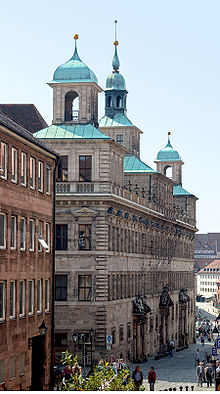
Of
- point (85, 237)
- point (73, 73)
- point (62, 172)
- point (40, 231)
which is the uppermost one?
point (73, 73)

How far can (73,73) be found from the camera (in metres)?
79.7

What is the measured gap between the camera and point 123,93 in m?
109

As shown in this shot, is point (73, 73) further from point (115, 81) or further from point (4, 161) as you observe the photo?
point (4, 161)

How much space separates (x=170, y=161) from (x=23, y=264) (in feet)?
274

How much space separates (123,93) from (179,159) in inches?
1005

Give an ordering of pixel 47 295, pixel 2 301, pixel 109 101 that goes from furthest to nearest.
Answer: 1. pixel 109 101
2. pixel 47 295
3. pixel 2 301

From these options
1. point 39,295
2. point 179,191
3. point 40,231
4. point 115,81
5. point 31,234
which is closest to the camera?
point 31,234

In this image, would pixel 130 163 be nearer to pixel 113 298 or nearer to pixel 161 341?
pixel 161 341

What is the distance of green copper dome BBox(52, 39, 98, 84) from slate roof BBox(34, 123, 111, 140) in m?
3.51

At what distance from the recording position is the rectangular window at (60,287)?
74750mm

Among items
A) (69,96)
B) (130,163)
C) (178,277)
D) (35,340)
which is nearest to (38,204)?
(35,340)

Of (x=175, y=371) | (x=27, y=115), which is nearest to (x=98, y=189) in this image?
(x=175, y=371)

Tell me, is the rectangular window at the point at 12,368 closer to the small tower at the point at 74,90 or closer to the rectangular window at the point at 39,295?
the rectangular window at the point at 39,295

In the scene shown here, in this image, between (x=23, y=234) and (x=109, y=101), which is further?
(x=109, y=101)
